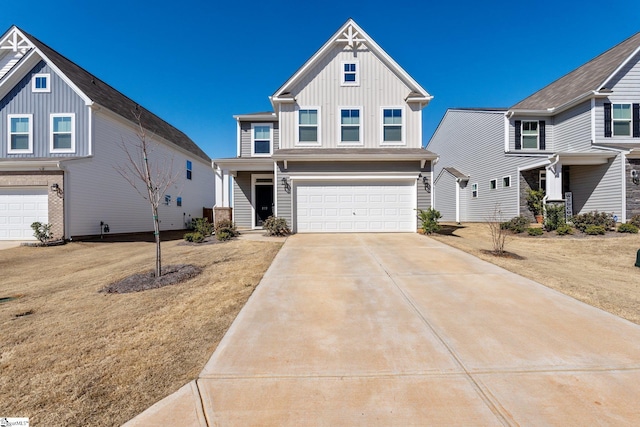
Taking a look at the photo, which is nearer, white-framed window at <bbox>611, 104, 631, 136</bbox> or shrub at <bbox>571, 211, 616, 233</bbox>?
shrub at <bbox>571, 211, 616, 233</bbox>

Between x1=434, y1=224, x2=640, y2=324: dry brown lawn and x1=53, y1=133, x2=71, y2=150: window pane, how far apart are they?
56.9 ft

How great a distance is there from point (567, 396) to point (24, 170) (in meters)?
18.2

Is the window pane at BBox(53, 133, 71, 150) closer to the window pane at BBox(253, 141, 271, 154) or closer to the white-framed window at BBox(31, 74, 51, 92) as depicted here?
the white-framed window at BBox(31, 74, 51, 92)

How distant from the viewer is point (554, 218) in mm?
11977

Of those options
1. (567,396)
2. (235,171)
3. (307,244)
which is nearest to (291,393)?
(567,396)

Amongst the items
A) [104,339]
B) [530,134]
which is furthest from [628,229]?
[104,339]

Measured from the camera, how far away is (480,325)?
12.2 ft

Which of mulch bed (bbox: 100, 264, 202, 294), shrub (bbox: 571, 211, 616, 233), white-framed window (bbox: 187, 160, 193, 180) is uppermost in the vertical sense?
white-framed window (bbox: 187, 160, 193, 180)

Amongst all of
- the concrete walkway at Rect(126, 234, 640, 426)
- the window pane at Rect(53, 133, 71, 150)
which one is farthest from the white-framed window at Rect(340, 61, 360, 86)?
the window pane at Rect(53, 133, 71, 150)

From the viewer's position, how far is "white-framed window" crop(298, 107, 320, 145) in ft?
41.6

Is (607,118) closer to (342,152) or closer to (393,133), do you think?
(393,133)

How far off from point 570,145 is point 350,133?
1237 cm

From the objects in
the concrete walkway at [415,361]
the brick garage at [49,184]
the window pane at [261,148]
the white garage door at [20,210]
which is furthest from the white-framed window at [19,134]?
the concrete walkway at [415,361]

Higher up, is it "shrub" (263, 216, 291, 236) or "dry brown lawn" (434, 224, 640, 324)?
"shrub" (263, 216, 291, 236)
